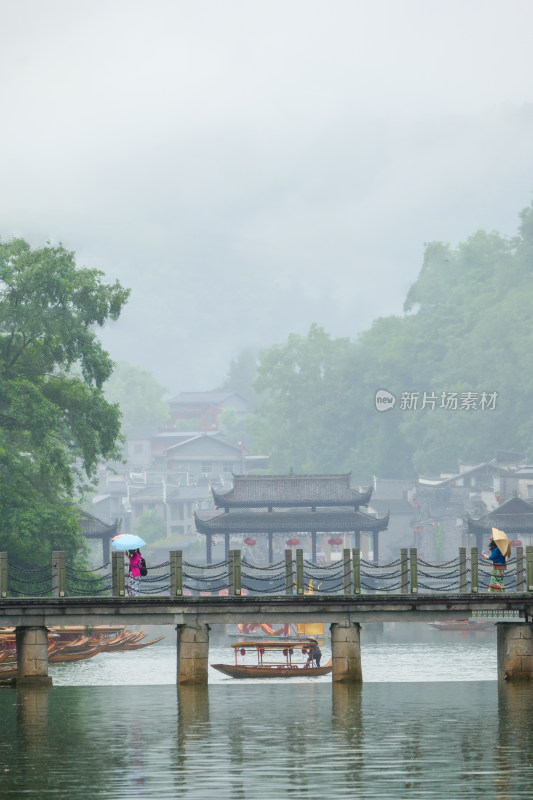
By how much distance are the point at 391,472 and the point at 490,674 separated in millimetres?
97523

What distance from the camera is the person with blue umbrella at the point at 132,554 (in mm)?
33469

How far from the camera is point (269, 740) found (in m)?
25.0

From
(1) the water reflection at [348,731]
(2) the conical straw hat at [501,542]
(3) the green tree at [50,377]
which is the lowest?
(1) the water reflection at [348,731]

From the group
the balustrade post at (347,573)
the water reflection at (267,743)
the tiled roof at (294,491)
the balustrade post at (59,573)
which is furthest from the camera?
the tiled roof at (294,491)

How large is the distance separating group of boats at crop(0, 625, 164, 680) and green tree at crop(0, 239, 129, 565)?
412 centimetres

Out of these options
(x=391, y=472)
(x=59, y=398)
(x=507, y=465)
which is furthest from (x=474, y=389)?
(x=59, y=398)

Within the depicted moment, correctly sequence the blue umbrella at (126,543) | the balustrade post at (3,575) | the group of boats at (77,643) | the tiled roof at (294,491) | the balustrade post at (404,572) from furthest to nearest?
1. the tiled roof at (294,491)
2. the group of boats at (77,643)
3. the balustrade post at (404,572)
4. the blue umbrella at (126,543)
5. the balustrade post at (3,575)

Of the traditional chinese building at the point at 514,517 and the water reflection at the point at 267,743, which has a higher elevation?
the traditional chinese building at the point at 514,517

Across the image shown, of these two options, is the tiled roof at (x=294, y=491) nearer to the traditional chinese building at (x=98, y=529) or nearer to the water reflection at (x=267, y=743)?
the traditional chinese building at (x=98, y=529)

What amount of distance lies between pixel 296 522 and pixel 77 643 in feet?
122

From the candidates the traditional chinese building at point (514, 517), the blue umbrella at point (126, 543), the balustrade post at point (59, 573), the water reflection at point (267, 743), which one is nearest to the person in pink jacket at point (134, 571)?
the blue umbrella at point (126, 543)

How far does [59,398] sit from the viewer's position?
4762 cm

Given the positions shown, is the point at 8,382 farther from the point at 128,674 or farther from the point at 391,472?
the point at 391,472

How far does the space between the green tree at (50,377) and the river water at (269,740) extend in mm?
8429
